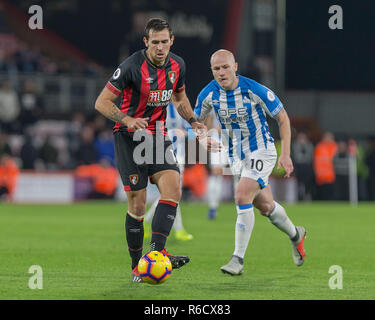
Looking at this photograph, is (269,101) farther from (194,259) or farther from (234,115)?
(194,259)

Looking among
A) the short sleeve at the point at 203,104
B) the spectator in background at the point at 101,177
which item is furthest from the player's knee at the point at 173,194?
the spectator in background at the point at 101,177

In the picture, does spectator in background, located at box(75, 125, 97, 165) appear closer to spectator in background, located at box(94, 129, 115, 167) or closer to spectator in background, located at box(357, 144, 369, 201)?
spectator in background, located at box(94, 129, 115, 167)

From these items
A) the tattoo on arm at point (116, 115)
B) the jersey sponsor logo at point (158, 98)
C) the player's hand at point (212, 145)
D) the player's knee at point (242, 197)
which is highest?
the jersey sponsor logo at point (158, 98)

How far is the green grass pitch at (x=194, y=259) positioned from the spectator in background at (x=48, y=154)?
4.94m

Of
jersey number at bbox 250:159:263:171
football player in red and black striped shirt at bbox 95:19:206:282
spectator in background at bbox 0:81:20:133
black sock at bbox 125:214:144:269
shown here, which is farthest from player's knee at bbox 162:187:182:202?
spectator in background at bbox 0:81:20:133

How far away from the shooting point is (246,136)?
26.1 ft

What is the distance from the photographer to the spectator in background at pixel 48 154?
2088cm

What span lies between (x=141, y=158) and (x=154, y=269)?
99 centimetres

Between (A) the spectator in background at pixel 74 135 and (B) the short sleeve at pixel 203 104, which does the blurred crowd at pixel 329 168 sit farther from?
(B) the short sleeve at pixel 203 104

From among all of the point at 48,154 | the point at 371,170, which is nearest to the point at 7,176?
the point at 48,154

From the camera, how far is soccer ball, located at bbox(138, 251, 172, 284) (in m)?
6.62

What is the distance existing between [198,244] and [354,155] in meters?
12.1

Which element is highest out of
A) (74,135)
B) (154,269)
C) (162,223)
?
(74,135)

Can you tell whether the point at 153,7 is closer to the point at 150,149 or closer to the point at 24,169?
the point at 24,169
